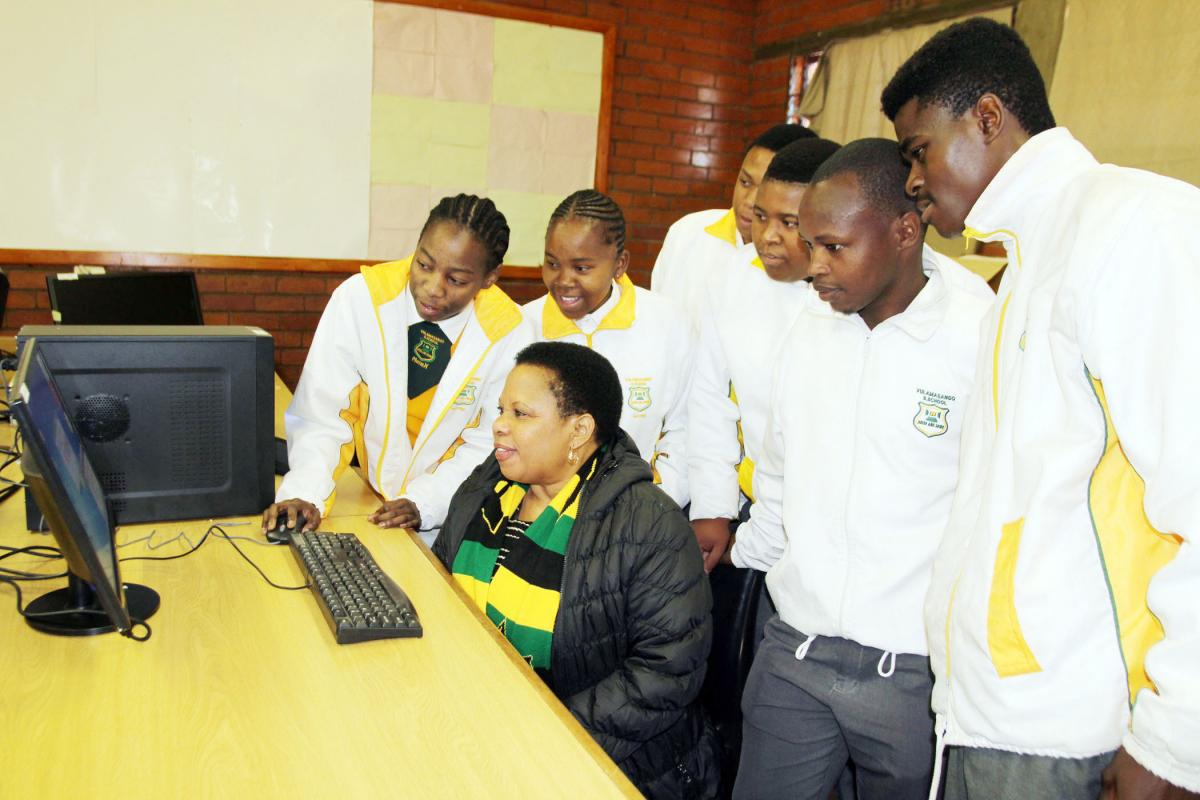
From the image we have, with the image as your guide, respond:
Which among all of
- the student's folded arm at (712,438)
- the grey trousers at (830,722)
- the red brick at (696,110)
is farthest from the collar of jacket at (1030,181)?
the red brick at (696,110)

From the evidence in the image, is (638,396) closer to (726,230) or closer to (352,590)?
(726,230)

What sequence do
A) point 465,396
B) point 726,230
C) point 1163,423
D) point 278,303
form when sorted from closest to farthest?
point 1163,423, point 465,396, point 726,230, point 278,303

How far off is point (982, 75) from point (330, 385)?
4.81ft

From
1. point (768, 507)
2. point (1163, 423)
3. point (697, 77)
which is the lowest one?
point (768, 507)

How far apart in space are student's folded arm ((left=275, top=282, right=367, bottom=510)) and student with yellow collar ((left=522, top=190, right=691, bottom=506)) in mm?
455

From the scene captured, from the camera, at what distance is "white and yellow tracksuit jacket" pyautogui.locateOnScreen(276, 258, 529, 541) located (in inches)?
78.2

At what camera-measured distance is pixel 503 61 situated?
4.41 m

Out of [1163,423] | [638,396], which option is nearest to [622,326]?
[638,396]

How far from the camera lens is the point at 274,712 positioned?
1.15 m

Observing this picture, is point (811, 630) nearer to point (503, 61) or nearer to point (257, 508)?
point (257, 508)

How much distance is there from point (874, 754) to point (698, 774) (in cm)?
33

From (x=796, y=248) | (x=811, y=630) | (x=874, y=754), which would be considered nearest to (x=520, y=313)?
(x=796, y=248)

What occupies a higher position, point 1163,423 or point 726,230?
point 726,230

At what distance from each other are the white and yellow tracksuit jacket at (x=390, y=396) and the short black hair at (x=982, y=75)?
1196 mm
